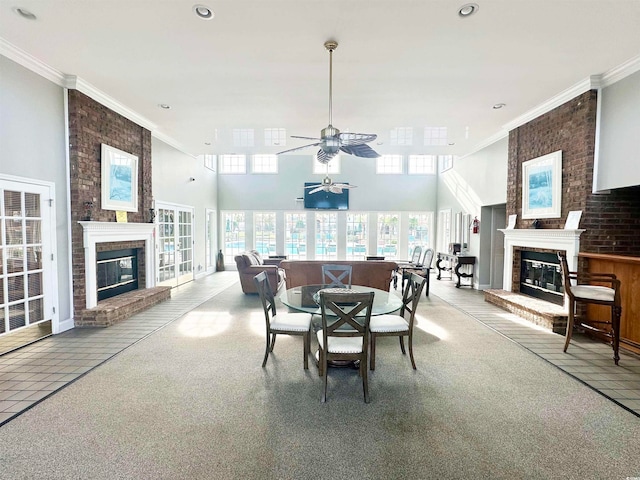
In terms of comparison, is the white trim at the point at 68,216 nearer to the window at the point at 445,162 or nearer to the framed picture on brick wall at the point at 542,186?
the framed picture on brick wall at the point at 542,186

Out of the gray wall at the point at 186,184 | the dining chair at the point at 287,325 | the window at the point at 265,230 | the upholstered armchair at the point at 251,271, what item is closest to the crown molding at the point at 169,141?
the gray wall at the point at 186,184

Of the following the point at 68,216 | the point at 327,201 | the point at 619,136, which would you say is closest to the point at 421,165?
the point at 327,201

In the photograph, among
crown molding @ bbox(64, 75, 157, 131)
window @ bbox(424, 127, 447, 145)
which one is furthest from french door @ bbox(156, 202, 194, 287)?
window @ bbox(424, 127, 447, 145)

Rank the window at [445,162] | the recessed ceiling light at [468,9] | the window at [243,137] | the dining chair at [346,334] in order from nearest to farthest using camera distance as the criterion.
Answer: the dining chair at [346,334] → the recessed ceiling light at [468,9] → the window at [243,137] → the window at [445,162]

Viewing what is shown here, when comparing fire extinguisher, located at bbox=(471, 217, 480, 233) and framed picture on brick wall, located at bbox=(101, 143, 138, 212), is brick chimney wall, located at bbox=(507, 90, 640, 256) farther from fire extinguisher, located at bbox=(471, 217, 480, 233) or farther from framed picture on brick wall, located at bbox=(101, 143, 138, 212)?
framed picture on brick wall, located at bbox=(101, 143, 138, 212)

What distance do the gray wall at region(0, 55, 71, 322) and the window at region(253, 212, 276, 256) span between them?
6.52 m

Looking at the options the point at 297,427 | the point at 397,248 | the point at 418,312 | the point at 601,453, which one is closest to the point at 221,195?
the point at 397,248

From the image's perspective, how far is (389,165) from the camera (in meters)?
10.5

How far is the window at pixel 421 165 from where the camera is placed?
10.4m

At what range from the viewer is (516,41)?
316cm

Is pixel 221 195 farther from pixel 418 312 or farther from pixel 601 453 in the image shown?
pixel 601 453

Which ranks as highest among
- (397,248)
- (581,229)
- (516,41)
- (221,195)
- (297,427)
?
(516,41)

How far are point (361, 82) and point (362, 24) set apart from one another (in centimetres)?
119

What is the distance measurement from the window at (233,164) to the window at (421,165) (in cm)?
553
